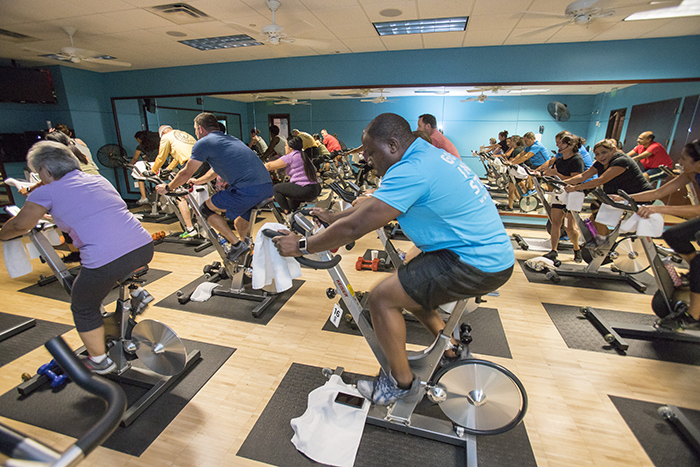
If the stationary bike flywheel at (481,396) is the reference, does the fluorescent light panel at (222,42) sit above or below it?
above

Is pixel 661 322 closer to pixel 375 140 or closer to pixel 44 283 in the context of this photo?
pixel 375 140

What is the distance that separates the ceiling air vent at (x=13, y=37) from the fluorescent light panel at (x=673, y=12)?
313 inches

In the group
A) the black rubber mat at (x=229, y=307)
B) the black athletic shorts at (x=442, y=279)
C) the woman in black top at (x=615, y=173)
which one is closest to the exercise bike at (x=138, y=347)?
the black rubber mat at (x=229, y=307)

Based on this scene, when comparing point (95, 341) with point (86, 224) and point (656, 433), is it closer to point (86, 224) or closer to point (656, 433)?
point (86, 224)

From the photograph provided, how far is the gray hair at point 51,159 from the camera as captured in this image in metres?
1.72

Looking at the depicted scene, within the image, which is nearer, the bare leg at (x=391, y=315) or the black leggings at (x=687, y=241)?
the bare leg at (x=391, y=315)

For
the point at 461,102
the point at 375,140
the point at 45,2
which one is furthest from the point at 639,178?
A: the point at 45,2

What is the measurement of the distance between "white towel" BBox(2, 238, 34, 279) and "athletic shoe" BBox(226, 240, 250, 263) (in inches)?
56.6

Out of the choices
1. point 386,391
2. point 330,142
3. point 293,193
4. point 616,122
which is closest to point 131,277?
point 386,391

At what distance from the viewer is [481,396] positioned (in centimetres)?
166

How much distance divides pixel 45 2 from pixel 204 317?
3895mm

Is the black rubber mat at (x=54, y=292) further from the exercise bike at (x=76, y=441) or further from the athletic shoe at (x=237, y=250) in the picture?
the exercise bike at (x=76, y=441)

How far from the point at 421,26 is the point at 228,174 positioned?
3257 mm

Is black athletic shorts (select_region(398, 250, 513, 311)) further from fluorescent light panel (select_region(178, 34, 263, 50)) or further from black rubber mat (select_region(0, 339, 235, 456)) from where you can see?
fluorescent light panel (select_region(178, 34, 263, 50))
